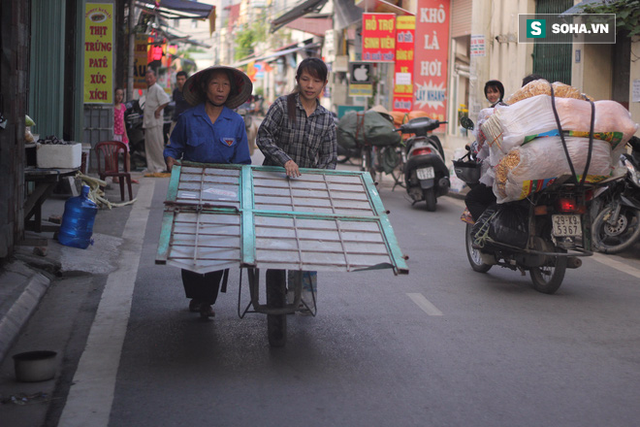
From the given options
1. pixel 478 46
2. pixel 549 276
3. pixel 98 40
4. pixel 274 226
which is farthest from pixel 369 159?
pixel 274 226

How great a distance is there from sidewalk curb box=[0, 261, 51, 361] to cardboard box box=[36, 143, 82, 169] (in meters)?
1.59

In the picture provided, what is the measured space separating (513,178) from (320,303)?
72.3 inches

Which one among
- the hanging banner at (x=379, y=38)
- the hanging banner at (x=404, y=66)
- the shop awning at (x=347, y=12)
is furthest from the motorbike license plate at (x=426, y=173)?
the shop awning at (x=347, y=12)

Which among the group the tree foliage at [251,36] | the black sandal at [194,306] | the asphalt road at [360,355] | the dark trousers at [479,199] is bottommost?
the asphalt road at [360,355]

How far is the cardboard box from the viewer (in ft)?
27.8

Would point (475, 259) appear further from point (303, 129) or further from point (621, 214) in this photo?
point (303, 129)

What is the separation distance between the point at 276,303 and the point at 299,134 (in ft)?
4.30

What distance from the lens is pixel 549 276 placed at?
738 centimetres

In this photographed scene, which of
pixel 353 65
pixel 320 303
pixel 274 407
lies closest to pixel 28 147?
pixel 320 303

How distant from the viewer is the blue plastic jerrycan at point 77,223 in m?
8.41

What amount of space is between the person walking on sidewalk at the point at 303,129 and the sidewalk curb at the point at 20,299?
1873 millimetres

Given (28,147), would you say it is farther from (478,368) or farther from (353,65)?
(353,65)

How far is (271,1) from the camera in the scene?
239ft

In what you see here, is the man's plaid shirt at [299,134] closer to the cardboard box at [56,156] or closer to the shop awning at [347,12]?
the cardboard box at [56,156]
